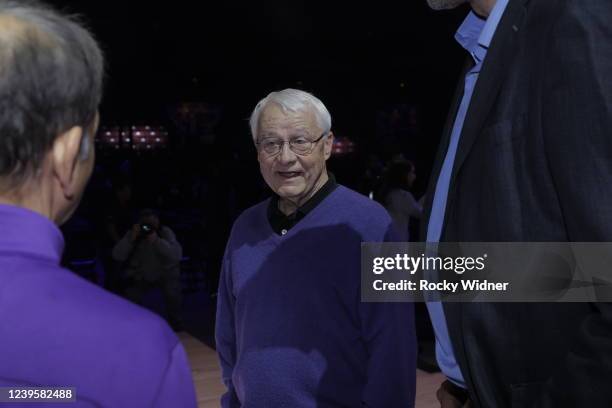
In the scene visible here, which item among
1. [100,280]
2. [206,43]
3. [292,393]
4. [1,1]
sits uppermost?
[1,1]

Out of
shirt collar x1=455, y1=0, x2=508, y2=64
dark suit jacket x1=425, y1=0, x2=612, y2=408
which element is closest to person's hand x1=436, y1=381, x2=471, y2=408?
dark suit jacket x1=425, y1=0, x2=612, y2=408

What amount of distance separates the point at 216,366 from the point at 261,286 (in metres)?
3.44

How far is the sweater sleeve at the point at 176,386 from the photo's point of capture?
0.66m

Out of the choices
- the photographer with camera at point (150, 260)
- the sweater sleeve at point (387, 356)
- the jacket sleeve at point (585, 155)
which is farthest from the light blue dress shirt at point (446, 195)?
the photographer with camera at point (150, 260)

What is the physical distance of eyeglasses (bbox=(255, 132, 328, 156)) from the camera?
1906mm

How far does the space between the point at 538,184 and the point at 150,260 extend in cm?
548

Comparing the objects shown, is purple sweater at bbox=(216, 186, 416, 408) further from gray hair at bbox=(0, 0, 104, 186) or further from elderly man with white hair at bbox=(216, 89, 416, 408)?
gray hair at bbox=(0, 0, 104, 186)

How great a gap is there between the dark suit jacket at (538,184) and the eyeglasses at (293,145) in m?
0.91

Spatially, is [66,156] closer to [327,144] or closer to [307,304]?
[307,304]

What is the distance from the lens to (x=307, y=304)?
169cm

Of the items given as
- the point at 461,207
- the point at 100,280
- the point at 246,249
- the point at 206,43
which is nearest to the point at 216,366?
the point at 100,280

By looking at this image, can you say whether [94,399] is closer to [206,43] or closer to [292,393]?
[292,393]

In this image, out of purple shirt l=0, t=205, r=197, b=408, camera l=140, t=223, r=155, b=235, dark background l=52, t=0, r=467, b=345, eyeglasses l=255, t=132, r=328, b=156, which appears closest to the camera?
purple shirt l=0, t=205, r=197, b=408

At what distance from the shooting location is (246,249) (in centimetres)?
186
